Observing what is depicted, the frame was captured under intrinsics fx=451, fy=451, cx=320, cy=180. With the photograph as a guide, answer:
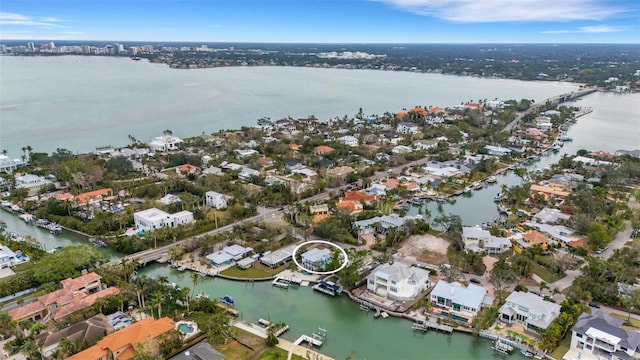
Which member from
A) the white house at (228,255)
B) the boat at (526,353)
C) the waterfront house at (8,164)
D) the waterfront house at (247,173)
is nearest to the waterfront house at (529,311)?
the boat at (526,353)

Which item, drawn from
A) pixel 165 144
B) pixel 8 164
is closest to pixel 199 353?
pixel 8 164

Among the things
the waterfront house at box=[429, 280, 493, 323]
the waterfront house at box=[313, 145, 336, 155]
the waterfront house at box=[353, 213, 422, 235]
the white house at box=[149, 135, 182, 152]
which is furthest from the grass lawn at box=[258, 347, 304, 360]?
the white house at box=[149, 135, 182, 152]

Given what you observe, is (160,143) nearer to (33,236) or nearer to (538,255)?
(33,236)

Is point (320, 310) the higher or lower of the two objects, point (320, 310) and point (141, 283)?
the lower

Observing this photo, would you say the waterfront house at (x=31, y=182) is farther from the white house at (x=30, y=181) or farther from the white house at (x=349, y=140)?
the white house at (x=349, y=140)

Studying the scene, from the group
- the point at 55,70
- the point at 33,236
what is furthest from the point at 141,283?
the point at 55,70

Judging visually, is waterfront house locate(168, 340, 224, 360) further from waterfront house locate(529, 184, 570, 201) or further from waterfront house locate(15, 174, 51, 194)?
waterfront house locate(529, 184, 570, 201)

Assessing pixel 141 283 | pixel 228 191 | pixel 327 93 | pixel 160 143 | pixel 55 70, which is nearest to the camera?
pixel 141 283

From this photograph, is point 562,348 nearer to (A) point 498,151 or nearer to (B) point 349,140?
(A) point 498,151
